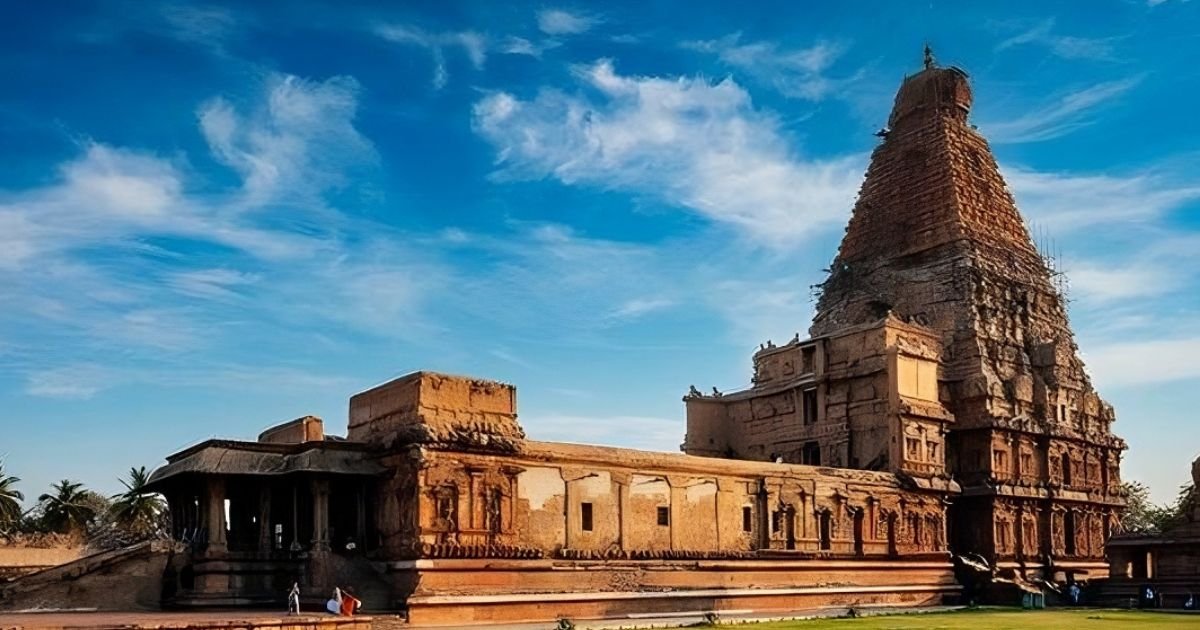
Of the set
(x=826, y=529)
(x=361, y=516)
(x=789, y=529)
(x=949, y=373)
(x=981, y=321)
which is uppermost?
(x=981, y=321)

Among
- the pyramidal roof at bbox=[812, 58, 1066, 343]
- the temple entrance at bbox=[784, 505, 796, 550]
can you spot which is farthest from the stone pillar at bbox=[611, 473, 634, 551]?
the pyramidal roof at bbox=[812, 58, 1066, 343]

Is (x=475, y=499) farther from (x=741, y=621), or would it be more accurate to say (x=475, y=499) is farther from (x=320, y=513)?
(x=741, y=621)

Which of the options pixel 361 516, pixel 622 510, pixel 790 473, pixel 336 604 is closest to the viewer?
pixel 336 604

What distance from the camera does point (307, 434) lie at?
3228 centimetres

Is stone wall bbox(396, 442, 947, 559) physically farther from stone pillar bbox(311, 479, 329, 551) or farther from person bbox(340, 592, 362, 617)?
person bbox(340, 592, 362, 617)

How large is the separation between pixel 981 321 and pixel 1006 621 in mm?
15805

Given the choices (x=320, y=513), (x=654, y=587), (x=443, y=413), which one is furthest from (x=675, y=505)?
(x=320, y=513)

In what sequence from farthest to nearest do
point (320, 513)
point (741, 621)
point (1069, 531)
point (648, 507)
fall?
point (1069, 531)
point (741, 621)
point (648, 507)
point (320, 513)

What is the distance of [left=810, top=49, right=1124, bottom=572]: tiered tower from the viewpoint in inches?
1727

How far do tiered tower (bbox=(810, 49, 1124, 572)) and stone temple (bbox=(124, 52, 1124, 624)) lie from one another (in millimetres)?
103

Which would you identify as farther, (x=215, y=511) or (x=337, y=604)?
(x=215, y=511)

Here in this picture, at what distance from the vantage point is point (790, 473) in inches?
1435

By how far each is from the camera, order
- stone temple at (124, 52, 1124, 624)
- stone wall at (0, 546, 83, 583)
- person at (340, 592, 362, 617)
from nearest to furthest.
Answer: person at (340, 592, 362, 617), stone temple at (124, 52, 1124, 624), stone wall at (0, 546, 83, 583)

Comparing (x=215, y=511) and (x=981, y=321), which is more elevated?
(x=981, y=321)
